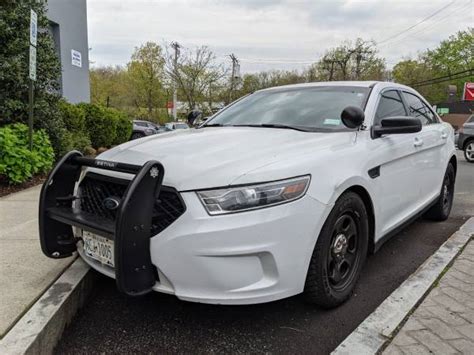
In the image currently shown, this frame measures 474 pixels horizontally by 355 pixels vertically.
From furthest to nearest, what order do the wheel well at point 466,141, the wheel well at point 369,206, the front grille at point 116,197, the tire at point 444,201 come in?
the wheel well at point 466,141 < the tire at point 444,201 < the wheel well at point 369,206 < the front grille at point 116,197

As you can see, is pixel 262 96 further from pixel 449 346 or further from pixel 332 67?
pixel 332 67

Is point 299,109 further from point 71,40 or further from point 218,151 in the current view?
point 71,40

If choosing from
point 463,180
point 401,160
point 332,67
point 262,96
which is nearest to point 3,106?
point 262,96

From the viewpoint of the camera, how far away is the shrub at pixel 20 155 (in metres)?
5.88

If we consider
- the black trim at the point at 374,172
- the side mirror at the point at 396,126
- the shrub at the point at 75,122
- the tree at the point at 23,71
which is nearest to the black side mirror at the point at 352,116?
the side mirror at the point at 396,126

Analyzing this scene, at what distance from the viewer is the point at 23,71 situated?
6.82 meters

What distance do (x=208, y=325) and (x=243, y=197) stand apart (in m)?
0.97

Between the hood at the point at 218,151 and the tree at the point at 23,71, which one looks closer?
the hood at the point at 218,151

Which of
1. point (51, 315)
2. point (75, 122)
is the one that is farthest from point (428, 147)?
point (75, 122)

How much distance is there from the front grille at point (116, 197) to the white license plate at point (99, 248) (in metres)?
0.14

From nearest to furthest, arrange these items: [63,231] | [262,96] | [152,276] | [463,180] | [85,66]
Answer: [152,276] < [63,231] < [262,96] < [463,180] < [85,66]

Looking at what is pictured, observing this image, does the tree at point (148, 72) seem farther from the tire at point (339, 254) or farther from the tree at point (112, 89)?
the tire at point (339, 254)

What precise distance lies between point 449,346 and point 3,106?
6.77 meters

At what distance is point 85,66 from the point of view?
1365cm
